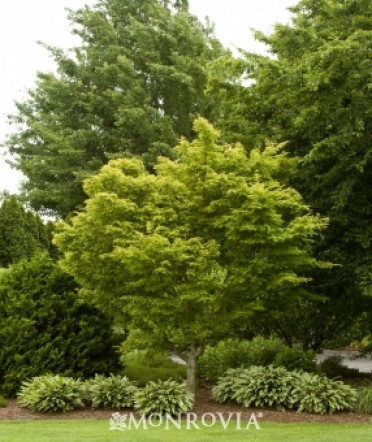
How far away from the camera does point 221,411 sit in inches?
353

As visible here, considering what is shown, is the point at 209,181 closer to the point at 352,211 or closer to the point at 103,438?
the point at 352,211

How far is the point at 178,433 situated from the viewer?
741cm

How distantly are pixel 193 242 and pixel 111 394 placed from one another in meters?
2.66

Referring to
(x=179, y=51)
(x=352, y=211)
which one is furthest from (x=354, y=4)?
(x=179, y=51)

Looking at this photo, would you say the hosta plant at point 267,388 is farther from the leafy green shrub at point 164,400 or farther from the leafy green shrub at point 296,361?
the leafy green shrub at point 296,361

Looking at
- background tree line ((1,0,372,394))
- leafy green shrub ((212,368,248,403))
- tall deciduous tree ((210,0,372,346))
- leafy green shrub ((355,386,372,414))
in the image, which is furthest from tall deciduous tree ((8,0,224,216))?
leafy green shrub ((355,386,372,414))

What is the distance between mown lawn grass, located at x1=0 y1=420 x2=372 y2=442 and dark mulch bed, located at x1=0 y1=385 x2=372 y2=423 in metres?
0.40

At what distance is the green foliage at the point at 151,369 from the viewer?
11180 mm

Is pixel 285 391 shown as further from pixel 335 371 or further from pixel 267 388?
pixel 335 371

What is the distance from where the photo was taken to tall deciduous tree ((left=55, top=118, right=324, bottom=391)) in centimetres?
886

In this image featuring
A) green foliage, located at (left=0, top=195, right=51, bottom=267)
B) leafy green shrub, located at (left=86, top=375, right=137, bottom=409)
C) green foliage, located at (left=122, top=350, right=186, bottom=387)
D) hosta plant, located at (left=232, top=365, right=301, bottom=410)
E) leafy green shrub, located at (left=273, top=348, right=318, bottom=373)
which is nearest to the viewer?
hosta plant, located at (left=232, top=365, right=301, bottom=410)

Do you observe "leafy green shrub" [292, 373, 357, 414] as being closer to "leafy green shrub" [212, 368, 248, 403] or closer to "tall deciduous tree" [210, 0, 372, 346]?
"leafy green shrub" [212, 368, 248, 403]

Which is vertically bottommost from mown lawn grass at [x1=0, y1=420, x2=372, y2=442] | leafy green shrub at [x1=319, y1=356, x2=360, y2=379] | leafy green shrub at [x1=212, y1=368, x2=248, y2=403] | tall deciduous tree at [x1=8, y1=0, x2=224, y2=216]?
Answer: mown lawn grass at [x1=0, y1=420, x2=372, y2=442]

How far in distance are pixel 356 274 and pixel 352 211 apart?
45.9 inches
